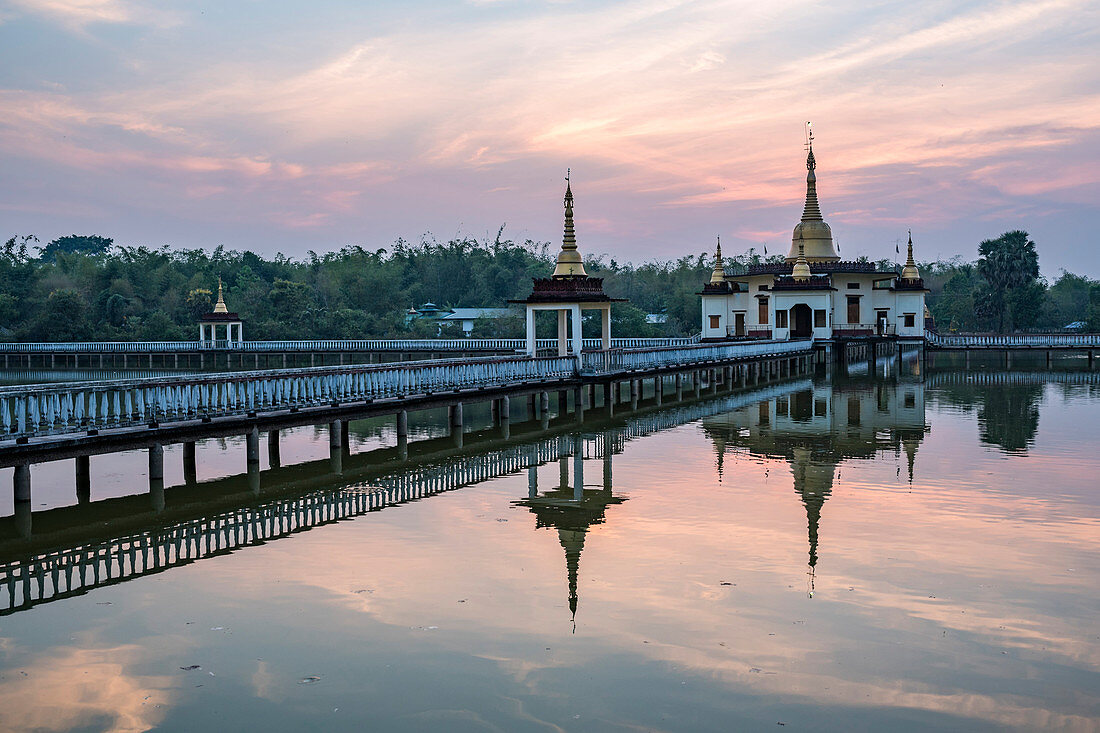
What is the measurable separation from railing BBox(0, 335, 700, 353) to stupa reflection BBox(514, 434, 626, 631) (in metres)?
37.3

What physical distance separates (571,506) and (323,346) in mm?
52265

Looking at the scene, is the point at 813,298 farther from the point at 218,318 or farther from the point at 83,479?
the point at 83,479

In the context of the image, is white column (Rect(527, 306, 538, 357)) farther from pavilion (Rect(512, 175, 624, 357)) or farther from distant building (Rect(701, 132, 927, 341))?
distant building (Rect(701, 132, 927, 341))

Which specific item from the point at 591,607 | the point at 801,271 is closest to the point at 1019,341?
the point at 801,271

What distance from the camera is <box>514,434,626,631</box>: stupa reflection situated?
1634 cm

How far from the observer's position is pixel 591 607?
44.4 ft

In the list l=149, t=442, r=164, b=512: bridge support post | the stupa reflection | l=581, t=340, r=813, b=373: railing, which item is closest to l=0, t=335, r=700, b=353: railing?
l=581, t=340, r=813, b=373: railing

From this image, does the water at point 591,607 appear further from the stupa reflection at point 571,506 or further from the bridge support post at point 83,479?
the bridge support post at point 83,479

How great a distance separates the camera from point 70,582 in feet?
49.1

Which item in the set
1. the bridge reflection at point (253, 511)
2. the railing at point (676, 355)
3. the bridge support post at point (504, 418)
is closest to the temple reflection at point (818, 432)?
the bridge reflection at point (253, 511)

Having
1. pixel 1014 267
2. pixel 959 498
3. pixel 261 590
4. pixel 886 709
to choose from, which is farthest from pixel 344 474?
pixel 1014 267

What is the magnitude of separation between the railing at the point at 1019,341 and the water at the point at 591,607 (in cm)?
4288

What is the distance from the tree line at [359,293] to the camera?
85.6 m

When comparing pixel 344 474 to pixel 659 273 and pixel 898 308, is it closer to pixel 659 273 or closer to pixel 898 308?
pixel 898 308
